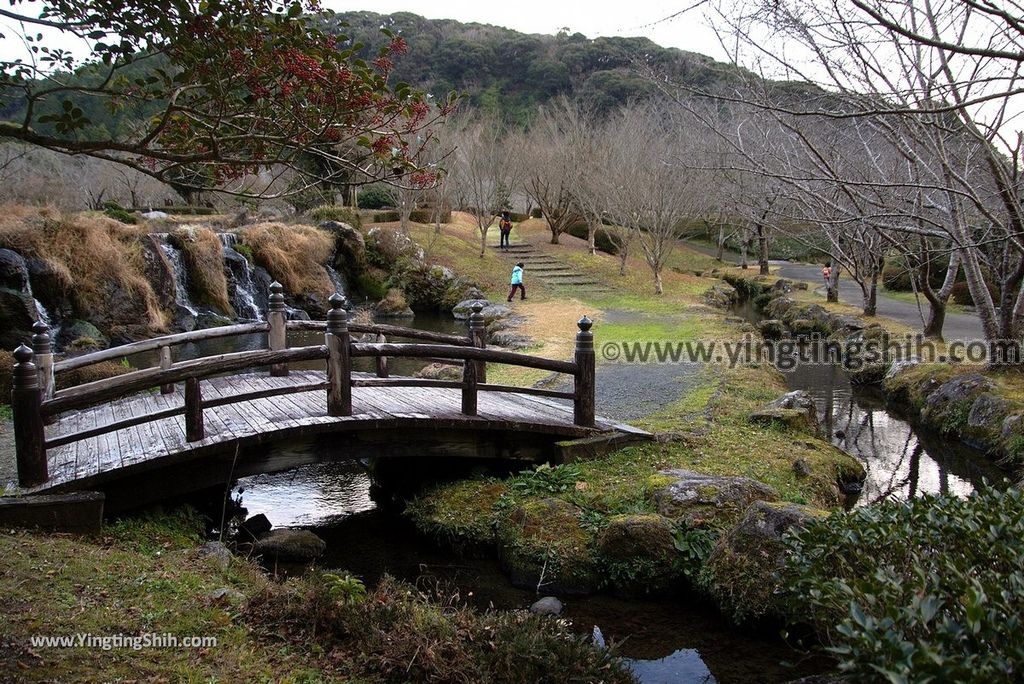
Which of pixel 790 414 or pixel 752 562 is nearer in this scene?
pixel 752 562

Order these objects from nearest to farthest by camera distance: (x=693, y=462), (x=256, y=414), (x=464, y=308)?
(x=256, y=414) → (x=693, y=462) → (x=464, y=308)

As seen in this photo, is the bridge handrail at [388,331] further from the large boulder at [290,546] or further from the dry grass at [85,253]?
the dry grass at [85,253]

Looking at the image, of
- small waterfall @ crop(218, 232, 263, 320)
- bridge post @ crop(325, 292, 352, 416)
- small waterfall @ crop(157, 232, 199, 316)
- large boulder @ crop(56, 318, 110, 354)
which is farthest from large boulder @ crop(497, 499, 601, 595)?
small waterfall @ crop(218, 232, 263, 320)

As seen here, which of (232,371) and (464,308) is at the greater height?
(232,371)

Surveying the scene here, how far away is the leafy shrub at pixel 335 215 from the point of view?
1337 inches

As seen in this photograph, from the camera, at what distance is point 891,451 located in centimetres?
1199

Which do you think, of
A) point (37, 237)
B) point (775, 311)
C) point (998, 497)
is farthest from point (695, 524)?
point (775, 311)

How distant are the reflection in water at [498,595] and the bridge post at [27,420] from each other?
2.30 meters

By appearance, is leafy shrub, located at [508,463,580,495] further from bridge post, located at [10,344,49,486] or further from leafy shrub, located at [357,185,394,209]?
leafy shrub, located at [357,185,394,209]

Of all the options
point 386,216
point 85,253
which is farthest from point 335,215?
point 85,253

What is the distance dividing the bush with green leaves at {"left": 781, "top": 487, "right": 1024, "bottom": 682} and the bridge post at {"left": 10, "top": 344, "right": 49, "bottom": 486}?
6115mm

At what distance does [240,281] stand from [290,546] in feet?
66.3

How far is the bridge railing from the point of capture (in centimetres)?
645

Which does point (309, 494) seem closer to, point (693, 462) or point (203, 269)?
point (693, 462)
